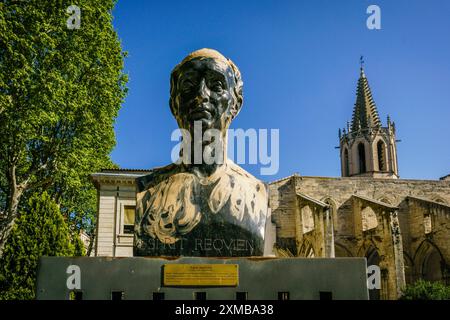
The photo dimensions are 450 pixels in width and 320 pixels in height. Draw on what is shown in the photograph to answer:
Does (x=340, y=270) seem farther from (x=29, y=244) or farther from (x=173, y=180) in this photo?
(x=29, y=244)

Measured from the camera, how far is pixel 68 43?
17188 millimetres

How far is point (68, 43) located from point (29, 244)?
7.17m

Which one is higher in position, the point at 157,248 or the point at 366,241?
the point at 366,241

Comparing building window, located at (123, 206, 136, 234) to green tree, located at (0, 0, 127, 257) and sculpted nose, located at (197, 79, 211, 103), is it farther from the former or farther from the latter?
sculpted nose, located at (197, 79, 211, 103)

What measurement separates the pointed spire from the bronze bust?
184 ft

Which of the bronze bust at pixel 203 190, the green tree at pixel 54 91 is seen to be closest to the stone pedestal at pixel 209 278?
the bronze bust at pixel 203 190

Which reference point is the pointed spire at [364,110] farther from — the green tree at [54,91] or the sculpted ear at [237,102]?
the sculpted ear at [237,102]

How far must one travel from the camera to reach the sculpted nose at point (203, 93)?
16.4 ft

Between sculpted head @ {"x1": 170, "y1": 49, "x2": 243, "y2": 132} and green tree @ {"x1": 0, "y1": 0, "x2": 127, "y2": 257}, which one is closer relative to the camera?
sculpted head @ {"x1": 170, "y1": 49, "x2": 243, "y2": 132}

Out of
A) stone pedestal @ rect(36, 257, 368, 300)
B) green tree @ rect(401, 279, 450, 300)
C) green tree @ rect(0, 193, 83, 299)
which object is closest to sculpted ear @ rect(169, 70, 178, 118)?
stone pedestal @ rect(36, 257, 368, 300)

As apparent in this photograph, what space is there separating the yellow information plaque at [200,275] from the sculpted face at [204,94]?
1.52 m

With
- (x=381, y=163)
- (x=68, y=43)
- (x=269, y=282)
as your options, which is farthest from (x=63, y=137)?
(x=381, y=163)

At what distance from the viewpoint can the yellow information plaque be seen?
4125 mm
